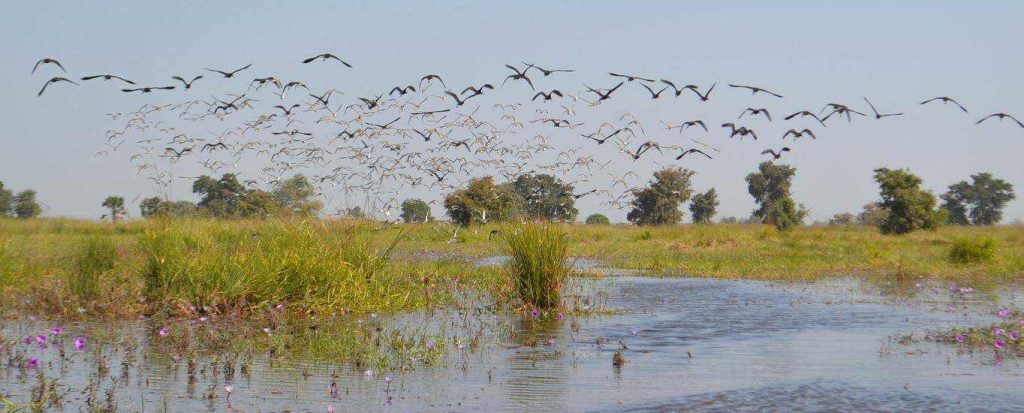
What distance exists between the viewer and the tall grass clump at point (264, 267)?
31.6ft

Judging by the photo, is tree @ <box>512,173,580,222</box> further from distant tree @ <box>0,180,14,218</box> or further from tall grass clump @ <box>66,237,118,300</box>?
distant tree @ <box>0,180,14,218</box>

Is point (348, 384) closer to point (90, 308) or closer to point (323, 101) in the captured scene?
point (323, 101)

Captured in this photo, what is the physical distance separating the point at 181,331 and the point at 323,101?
9.22 ft

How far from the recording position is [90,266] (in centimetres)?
1002

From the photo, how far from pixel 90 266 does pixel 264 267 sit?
2019mm

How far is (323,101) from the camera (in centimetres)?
926

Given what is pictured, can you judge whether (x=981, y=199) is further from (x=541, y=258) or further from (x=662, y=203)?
(x=541, y=258)

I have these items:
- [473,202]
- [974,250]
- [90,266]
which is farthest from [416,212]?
[473,202]

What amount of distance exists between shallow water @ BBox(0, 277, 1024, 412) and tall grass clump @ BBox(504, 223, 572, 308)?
69 cm

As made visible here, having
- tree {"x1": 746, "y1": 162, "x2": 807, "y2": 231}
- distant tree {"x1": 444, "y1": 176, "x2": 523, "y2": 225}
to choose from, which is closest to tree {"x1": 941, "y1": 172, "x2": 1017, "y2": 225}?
tree {"x1": 746, "y1": 162, "x2": 807, "y2": 231}

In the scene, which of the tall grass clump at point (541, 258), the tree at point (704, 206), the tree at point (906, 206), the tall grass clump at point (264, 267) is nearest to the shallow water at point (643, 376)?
the tall grass clump at point (541, 258)

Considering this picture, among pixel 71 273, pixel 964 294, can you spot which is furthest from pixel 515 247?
pixel 964 294

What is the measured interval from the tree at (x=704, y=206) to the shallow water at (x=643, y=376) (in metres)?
55.0

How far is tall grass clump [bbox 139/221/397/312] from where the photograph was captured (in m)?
9.62
